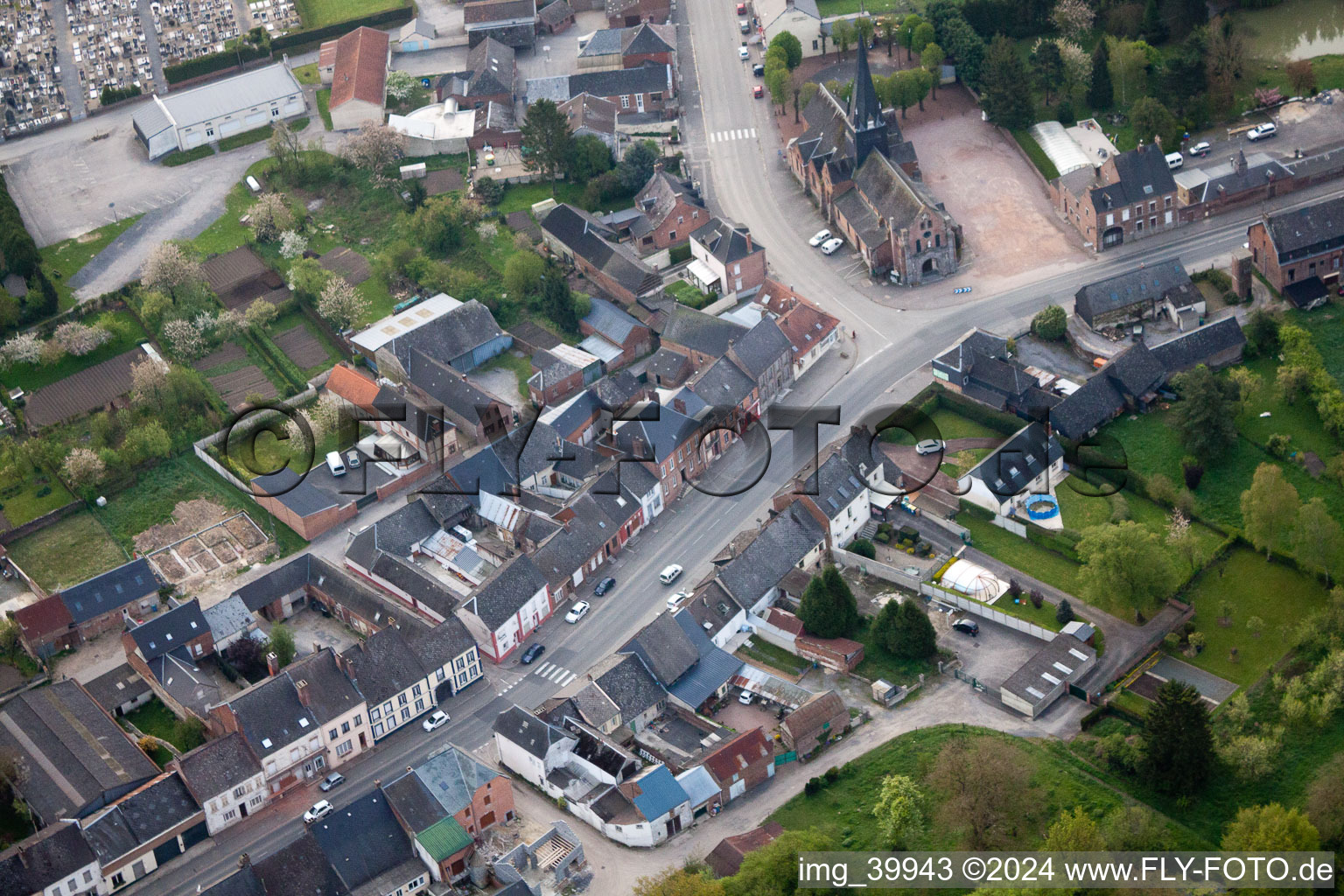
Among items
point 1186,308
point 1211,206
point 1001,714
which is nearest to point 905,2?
point 1211,206

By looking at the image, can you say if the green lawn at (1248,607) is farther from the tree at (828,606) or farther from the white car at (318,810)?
the white car at (318,810)

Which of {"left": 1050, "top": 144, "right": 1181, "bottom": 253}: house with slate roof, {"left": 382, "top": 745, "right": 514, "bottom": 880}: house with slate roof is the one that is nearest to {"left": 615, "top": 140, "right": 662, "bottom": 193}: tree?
{"left": 1050, "top": 144, "right": 1181, "bottom": 253}: house with slate roof

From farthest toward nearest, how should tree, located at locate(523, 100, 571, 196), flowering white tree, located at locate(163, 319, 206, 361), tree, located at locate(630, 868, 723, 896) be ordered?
tree, located at locate(523, 100, 571, 196)
flowering white tree, located at locate(163, 319, 206, 361)
tree, located at locate(630, 868, 723, 896)

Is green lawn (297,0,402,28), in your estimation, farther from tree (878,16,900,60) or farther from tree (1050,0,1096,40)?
tree (1050,0,1096,40)

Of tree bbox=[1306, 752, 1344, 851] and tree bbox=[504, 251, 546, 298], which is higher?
tree bbox=[504, 251, 546, 298]

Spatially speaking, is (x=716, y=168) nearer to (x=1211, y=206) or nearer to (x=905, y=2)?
(x=905, y=2)

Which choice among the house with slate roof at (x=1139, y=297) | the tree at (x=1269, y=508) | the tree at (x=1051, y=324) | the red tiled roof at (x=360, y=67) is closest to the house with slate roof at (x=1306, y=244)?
the house with slate roof at (x=1139, y=297)
